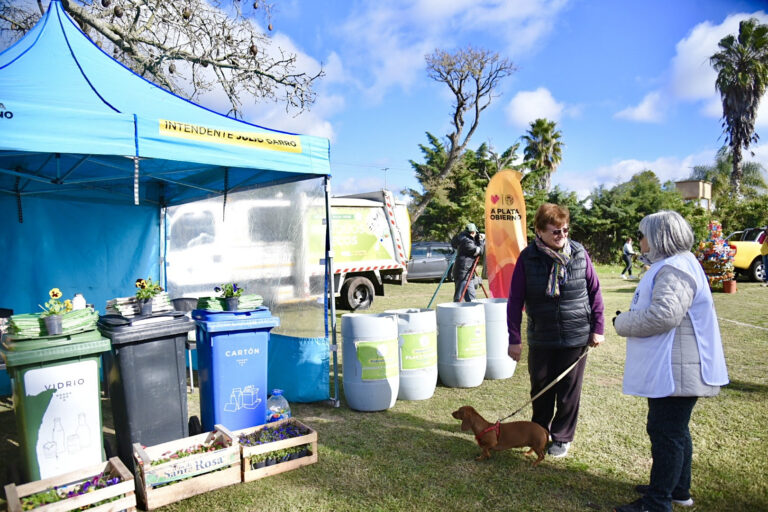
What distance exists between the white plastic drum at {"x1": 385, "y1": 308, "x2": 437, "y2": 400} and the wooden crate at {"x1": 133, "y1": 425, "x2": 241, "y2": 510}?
188 cm

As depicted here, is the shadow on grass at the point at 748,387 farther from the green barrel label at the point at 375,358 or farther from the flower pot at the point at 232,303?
the flower pot at the point at 232,303

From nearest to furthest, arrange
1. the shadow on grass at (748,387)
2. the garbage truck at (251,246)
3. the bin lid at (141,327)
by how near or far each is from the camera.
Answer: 1. the bin lid at (141,327)
2. the shadow on grass at (748,387)
3. the garbage truck at (251,246)

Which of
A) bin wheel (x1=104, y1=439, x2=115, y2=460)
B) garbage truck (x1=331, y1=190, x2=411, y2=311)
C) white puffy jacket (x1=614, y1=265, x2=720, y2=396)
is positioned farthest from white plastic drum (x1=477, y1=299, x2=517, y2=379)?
garbage truck (x1=331, y1=190, x2=411, y2=311)

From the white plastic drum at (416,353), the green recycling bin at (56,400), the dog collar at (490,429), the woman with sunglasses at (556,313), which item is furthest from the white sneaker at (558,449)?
the green recycling bin at (56,400)

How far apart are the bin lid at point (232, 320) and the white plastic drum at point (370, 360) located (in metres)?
0.73

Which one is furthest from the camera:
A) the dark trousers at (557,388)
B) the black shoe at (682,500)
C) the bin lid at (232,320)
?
the bin lid at (232,320)

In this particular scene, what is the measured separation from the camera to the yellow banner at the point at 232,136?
350cm

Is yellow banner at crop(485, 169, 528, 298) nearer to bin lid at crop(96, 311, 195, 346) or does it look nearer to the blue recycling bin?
the blue recycling bin

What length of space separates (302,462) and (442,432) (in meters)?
1.20

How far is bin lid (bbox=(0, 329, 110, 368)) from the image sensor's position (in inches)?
113

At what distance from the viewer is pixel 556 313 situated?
132 inches

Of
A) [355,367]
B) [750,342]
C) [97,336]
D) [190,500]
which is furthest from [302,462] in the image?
[750,342]

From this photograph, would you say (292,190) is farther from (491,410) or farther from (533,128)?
(533,128)

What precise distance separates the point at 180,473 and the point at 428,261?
1427cm
